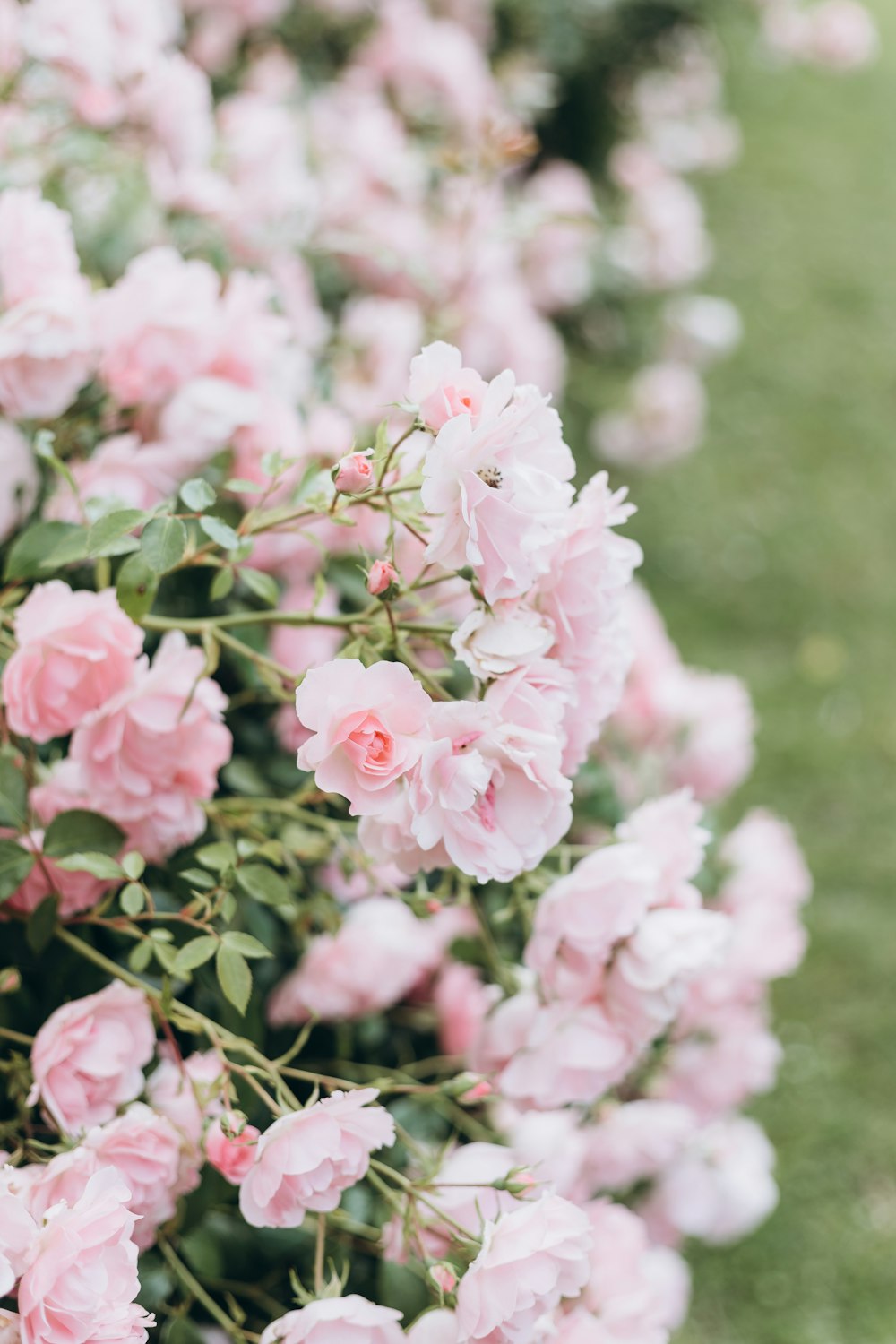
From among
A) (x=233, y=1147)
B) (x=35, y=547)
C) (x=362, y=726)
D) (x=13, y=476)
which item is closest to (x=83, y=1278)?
(x=233, y=1147)

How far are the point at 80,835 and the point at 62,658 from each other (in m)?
0.15

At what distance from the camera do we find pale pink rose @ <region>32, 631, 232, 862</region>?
1057 mm

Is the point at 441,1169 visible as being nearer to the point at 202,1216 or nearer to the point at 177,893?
the point at 202,1216

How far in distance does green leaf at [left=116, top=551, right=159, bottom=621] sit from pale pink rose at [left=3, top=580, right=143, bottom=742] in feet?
0.06

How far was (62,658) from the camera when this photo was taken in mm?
1041

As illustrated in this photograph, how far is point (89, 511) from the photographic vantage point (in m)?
1.19

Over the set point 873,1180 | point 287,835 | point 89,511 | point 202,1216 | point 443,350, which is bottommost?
point 873,1180

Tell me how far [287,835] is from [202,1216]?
13.8 inches

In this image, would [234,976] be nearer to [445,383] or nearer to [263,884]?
[263,884]

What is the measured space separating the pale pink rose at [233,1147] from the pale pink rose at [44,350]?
A: 670mm

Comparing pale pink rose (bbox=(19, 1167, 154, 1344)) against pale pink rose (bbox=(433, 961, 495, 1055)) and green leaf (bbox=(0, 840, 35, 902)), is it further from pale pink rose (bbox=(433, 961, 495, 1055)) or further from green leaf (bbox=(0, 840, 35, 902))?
pale pink rose (bbox=(433, 961, 495, 1055))

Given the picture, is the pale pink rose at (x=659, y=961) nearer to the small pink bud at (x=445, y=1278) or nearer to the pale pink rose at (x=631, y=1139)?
the small pink bud at (x=445, y=1278)

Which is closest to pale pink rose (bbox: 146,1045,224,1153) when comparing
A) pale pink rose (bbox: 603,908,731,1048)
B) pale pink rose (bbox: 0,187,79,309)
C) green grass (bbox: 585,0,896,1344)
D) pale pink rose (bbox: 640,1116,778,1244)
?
pale pink rose (bbox: 603,908,731,1048)

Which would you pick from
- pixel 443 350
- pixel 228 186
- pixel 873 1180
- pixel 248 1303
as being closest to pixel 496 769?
pixel 443 350
